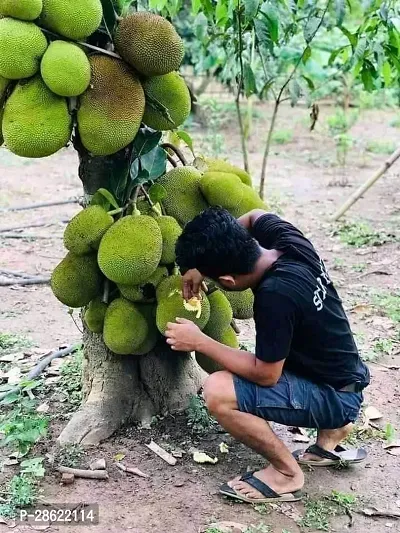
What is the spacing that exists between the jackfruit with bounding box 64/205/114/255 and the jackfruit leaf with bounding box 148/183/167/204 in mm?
184

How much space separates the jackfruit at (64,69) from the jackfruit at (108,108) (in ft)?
Answer: 0.26

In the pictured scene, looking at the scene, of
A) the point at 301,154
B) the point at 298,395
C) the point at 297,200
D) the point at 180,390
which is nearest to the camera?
the point at 298,395

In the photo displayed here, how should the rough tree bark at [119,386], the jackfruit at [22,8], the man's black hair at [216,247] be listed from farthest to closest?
1. the rough tree bark at [119,386]
2. the man's black hair at [216,247]
3. the jackfruit at [22,8]

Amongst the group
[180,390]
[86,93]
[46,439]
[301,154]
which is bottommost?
[301,154]

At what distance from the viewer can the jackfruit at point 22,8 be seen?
212cm

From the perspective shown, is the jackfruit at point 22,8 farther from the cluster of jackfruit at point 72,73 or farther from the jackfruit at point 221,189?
the jackfruit at point 221,189

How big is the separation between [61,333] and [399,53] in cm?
251

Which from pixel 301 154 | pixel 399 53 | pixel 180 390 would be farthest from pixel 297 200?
pixel 180 390

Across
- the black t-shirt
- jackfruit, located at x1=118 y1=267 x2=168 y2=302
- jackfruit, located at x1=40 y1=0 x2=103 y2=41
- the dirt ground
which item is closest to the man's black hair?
the black t-shirt

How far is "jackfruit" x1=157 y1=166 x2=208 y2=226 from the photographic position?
107 inches

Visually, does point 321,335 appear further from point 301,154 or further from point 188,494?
point 301,154

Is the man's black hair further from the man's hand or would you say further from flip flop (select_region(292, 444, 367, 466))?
flip flop (select_region(292, 444, 367, 466))

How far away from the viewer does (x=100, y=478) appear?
2.55m

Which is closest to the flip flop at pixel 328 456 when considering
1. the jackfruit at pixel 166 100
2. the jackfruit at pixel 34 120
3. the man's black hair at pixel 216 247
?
the man's black hair at pixel 216 247
